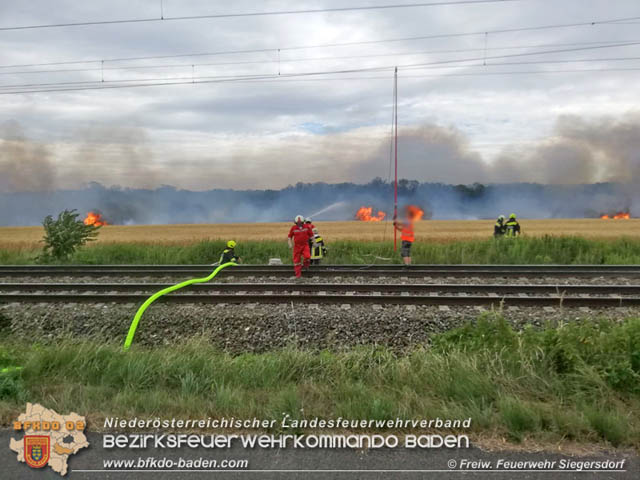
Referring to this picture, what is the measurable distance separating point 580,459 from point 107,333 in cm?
754

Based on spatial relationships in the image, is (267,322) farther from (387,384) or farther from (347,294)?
(387,384)

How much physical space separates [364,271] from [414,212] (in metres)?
2.75

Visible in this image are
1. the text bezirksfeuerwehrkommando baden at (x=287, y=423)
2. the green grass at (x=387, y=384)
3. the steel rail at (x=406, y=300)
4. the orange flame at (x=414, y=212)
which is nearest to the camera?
the text bezirksfeuerwehrkommando baden at (x=287, y=423)

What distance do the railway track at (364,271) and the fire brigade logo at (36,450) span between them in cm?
914

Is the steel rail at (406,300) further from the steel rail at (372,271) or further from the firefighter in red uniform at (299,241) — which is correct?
the steel rail at (372,271)

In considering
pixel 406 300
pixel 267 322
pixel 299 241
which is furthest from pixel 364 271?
pixel 267 322

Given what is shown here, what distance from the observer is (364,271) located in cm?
1285

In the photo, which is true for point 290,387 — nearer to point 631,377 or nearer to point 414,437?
point 414,437

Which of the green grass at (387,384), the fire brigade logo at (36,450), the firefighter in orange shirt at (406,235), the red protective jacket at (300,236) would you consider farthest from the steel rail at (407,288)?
→ the fire brigade logo at (36,450)

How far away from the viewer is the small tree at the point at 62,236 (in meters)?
16.7

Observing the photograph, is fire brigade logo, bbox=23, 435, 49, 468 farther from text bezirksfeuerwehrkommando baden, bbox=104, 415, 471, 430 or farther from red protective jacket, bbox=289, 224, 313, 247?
red protective jacket, bbox=289, 224, 313, 247

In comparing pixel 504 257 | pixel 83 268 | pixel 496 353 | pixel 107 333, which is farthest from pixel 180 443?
pixel 504 257

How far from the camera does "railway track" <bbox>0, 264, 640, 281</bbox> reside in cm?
1247

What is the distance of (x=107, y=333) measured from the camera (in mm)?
7871
